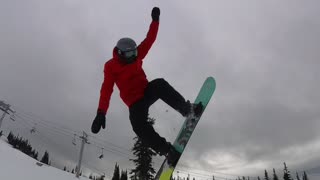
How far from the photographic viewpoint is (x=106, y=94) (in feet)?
19.8

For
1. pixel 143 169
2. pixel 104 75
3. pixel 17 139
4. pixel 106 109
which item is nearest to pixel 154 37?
pixel 104 75

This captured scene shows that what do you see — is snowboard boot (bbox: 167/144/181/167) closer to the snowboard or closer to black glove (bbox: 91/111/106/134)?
the snowboard

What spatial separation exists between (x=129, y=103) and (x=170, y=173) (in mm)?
1476

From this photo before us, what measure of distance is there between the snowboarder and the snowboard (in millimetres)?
150

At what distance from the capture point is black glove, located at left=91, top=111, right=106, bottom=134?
560 centimetres

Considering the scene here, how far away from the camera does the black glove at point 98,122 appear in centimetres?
560

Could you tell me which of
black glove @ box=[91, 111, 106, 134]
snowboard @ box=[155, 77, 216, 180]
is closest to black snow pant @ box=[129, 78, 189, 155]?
snowboard @ box=[155, 77, 216, 180]

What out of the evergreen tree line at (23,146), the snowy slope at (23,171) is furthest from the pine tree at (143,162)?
the evergreen tree line at (23,146)

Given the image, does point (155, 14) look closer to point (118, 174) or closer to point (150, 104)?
point (150, 104)

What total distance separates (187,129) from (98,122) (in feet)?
5.67

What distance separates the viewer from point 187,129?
626cm

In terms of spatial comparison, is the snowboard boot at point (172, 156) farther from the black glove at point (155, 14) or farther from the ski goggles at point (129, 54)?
the black glove at point (155, 14)

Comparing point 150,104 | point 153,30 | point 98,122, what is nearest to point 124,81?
point 150,104

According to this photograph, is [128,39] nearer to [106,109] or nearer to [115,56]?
[115,56]
